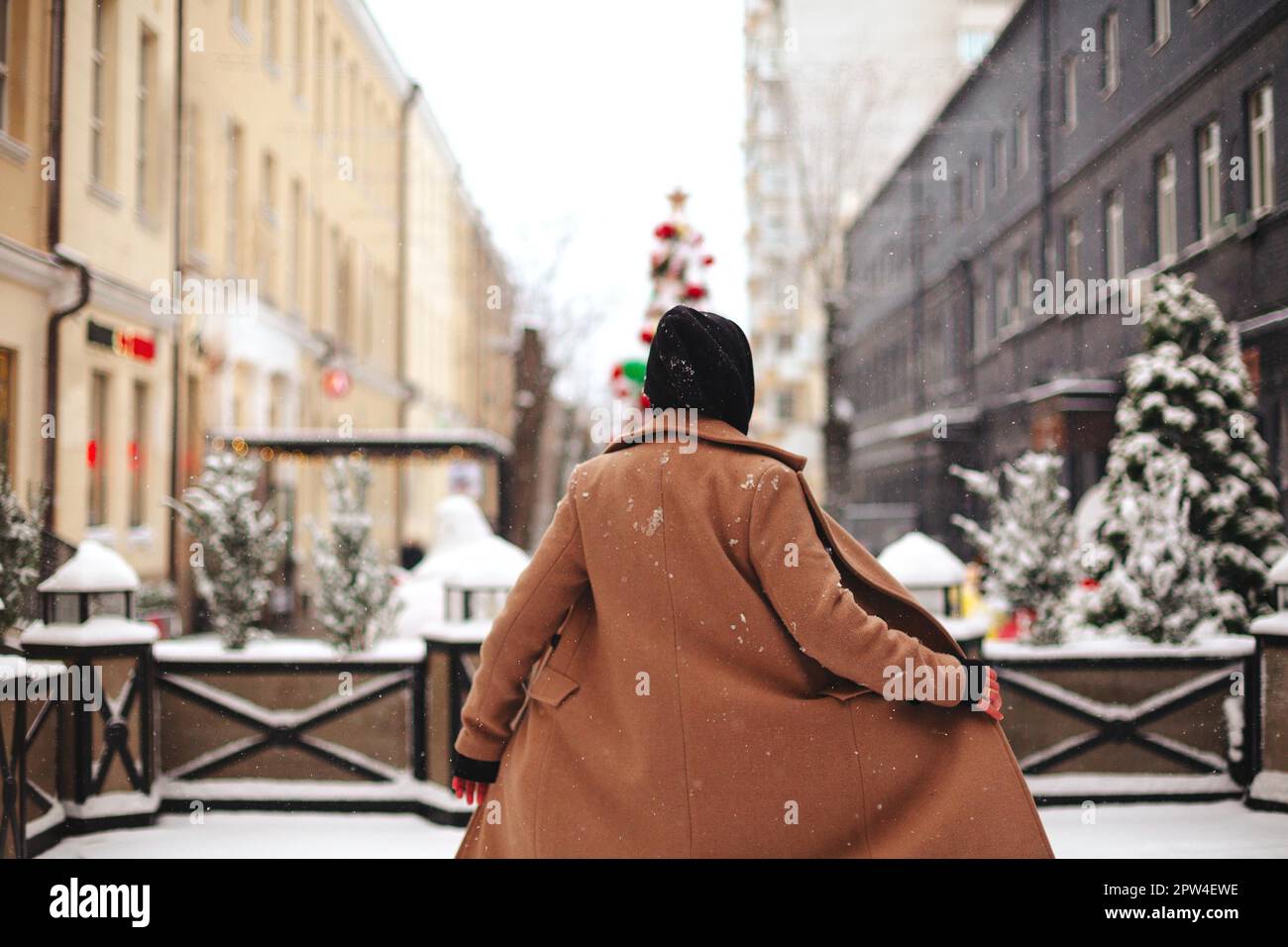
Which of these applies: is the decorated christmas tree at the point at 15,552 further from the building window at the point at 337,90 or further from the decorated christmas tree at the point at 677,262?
the decorated christmas tree at the point at 677,262

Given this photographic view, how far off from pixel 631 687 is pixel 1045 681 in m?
3.92

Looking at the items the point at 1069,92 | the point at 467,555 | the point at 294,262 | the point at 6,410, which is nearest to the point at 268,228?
the point at 294,262

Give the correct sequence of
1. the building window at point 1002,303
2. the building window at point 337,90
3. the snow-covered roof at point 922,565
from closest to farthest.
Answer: the snow-covered roof at point 922,565, the building window at point 1002,303, the building window at point 337,90

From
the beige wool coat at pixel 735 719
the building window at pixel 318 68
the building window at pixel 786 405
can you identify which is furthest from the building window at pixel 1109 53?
the building window at pixel 786 405

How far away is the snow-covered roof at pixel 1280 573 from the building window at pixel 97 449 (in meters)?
5.60

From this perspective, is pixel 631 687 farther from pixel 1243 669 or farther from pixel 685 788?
pixel 1243 669

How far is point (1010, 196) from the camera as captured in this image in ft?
24.7

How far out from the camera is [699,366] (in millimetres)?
3012

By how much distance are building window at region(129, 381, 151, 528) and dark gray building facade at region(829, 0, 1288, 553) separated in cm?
439

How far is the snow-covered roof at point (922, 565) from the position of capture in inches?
244

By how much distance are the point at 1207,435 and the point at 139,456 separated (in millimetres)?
6208

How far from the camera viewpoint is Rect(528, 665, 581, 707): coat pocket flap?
3.03 metres

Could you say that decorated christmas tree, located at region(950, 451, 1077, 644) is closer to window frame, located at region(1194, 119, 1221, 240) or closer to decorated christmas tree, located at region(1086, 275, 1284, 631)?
decorated christmas tree, located at region(1086, 275, 1284, 631)
